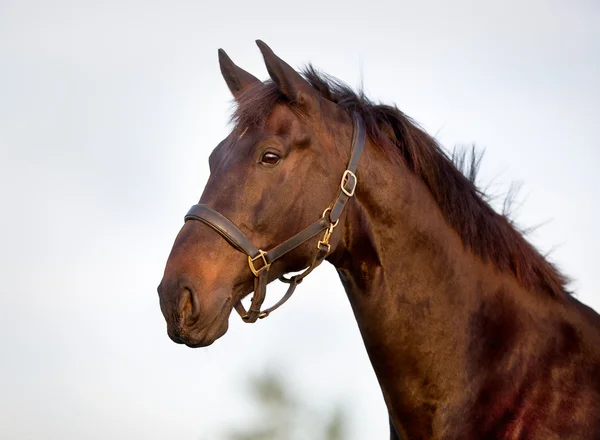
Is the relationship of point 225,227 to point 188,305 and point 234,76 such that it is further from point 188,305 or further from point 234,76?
point 234,76

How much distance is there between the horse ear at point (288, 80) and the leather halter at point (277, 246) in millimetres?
428

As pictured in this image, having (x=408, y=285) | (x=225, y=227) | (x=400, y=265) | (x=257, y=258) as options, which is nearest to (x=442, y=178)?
(x=400, y=265)

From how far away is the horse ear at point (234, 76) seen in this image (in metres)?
5.57

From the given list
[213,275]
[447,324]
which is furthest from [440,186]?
[213,275]

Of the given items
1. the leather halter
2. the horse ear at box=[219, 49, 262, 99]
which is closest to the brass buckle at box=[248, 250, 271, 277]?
the leather halter

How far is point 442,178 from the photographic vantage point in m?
5.24

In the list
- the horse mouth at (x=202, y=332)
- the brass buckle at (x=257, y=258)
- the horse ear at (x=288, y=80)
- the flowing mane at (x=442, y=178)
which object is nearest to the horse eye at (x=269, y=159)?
the flowing mane at (x=442, y=178)

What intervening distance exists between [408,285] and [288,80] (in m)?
1.56

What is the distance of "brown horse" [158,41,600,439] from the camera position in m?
4.56

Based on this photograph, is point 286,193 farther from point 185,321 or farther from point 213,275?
point 185,321

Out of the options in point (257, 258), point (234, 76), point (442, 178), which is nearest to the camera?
point (257, 258)

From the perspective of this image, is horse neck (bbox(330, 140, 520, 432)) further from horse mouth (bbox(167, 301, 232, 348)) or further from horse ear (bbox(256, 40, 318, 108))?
horse mouth (bbox(167, 301, 232, 348))

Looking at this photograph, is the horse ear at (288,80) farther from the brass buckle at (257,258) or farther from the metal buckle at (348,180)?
the brass buckle at (257,258)

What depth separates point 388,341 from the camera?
4.86m
